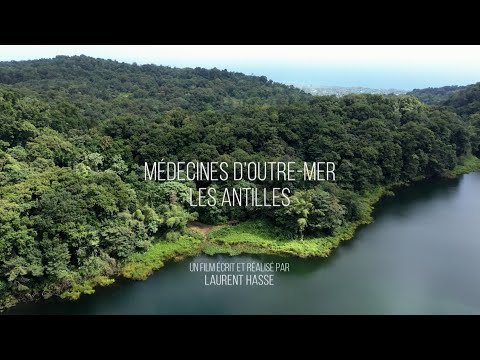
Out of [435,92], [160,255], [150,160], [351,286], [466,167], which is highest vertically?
[435,92]

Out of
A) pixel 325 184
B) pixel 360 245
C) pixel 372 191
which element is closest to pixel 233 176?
pixel 325 184

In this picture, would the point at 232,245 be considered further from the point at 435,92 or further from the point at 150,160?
the point at 435,92

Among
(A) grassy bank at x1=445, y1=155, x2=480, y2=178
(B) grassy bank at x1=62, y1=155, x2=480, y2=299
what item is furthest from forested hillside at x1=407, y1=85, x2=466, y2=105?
(B) grassy bank at x1=62, y1=155, x2=480, y2=299

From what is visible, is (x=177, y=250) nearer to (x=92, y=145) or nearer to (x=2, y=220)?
(x=2, y=220)

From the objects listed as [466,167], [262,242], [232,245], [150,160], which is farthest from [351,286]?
[466,167]

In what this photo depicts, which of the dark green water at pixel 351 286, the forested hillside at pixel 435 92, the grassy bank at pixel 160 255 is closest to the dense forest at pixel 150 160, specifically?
the grassy bank at pixel 160 255
